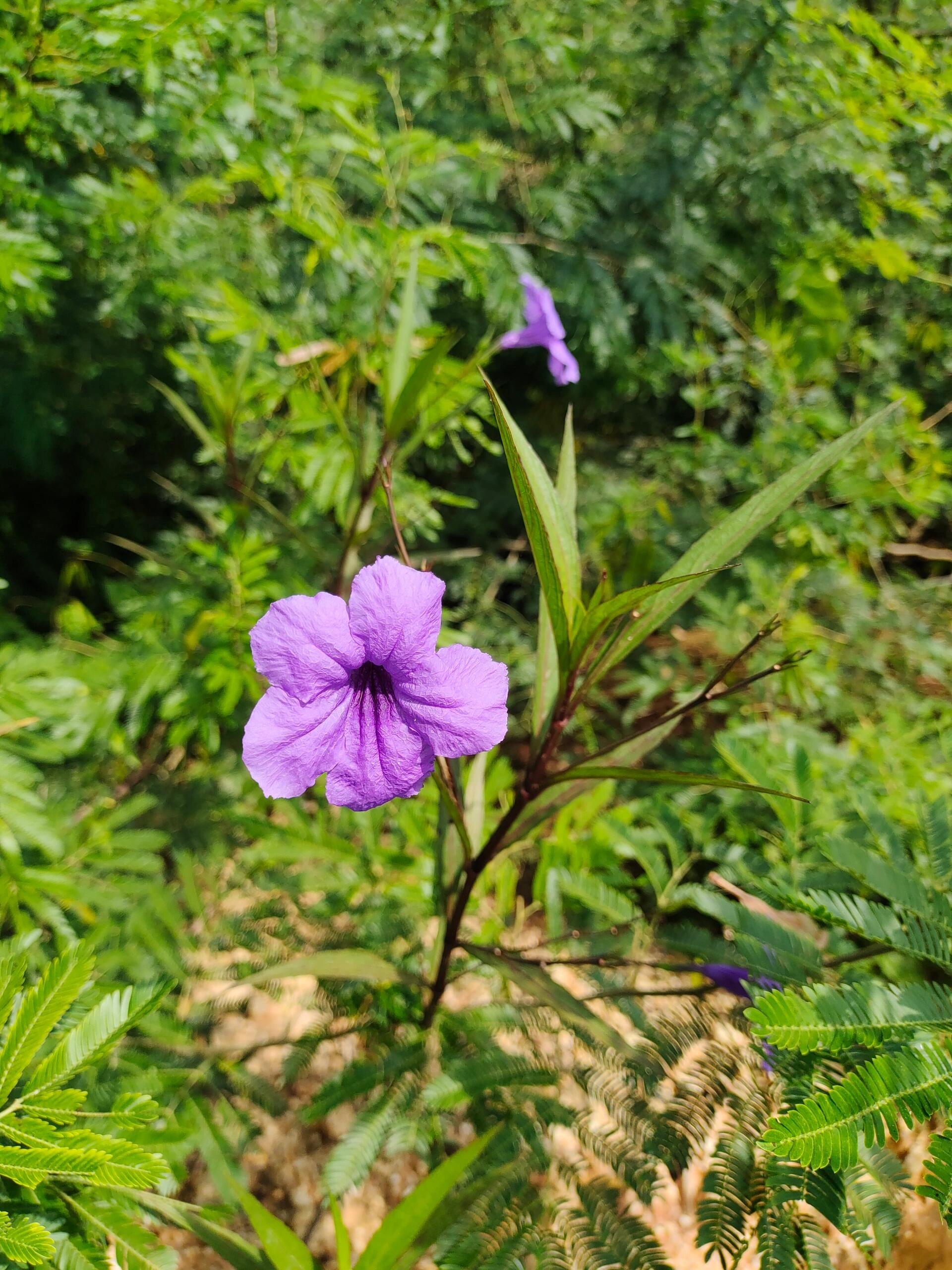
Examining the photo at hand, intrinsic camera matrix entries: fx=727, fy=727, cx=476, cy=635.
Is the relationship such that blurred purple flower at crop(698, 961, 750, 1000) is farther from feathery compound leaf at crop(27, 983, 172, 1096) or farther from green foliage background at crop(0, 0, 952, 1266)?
feathery compound leaf at crop(27, 983, 172, 1096)

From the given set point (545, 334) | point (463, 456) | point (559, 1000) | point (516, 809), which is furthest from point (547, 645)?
point (463, 456)

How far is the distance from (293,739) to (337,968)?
414 millimetres

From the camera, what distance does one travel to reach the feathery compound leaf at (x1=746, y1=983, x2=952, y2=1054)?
0.71 meters

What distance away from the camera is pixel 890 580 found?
9.53ft

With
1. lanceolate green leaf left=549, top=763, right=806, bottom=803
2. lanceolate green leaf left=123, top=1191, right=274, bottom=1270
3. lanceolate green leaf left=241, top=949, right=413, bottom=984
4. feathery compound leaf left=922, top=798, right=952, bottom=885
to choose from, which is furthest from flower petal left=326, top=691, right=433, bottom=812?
feathery compound leaf left=922, top=798, right=952, bottom=885

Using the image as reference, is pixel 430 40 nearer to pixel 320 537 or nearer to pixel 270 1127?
pixel 320 537

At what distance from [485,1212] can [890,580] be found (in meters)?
2.71

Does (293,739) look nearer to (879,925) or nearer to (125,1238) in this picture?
(125,1238)

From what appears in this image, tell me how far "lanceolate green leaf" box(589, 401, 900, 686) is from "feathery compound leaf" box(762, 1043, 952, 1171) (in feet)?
1.45

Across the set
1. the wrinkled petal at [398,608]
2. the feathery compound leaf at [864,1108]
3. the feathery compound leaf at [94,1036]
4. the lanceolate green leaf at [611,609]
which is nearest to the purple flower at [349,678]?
the wrinkled petal at [398,608]

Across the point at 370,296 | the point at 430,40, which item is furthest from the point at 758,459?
the point at 430,40

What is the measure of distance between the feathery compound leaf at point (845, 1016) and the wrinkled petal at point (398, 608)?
0.47 meters

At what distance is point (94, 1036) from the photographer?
76 centimetres

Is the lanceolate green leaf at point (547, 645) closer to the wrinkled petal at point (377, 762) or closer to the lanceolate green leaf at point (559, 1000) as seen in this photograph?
the wrinkled petal at point (377, 762)
